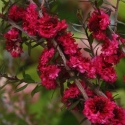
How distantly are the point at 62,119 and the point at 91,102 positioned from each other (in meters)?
1.67

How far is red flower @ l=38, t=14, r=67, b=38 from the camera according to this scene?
667 millimetres

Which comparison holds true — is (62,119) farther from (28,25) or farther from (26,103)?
(28,25)

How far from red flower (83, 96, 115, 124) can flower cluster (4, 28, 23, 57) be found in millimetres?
195

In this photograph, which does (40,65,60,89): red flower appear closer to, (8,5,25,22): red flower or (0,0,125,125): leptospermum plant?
(0,0,125,125): leptospermum plant

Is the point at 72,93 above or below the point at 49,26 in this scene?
below

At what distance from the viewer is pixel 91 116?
609 mm

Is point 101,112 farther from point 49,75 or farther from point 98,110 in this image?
point 49,75

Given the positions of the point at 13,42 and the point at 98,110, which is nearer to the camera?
the point at 98,110

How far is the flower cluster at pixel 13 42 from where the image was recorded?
738 millimetres

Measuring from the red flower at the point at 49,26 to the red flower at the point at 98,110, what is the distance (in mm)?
134

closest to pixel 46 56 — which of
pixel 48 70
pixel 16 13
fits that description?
pixel 48 70

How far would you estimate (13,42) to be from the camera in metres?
0.75

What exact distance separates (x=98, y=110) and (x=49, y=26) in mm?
169

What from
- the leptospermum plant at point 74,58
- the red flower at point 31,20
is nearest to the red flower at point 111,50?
the leptospermum plant at point 74,58
